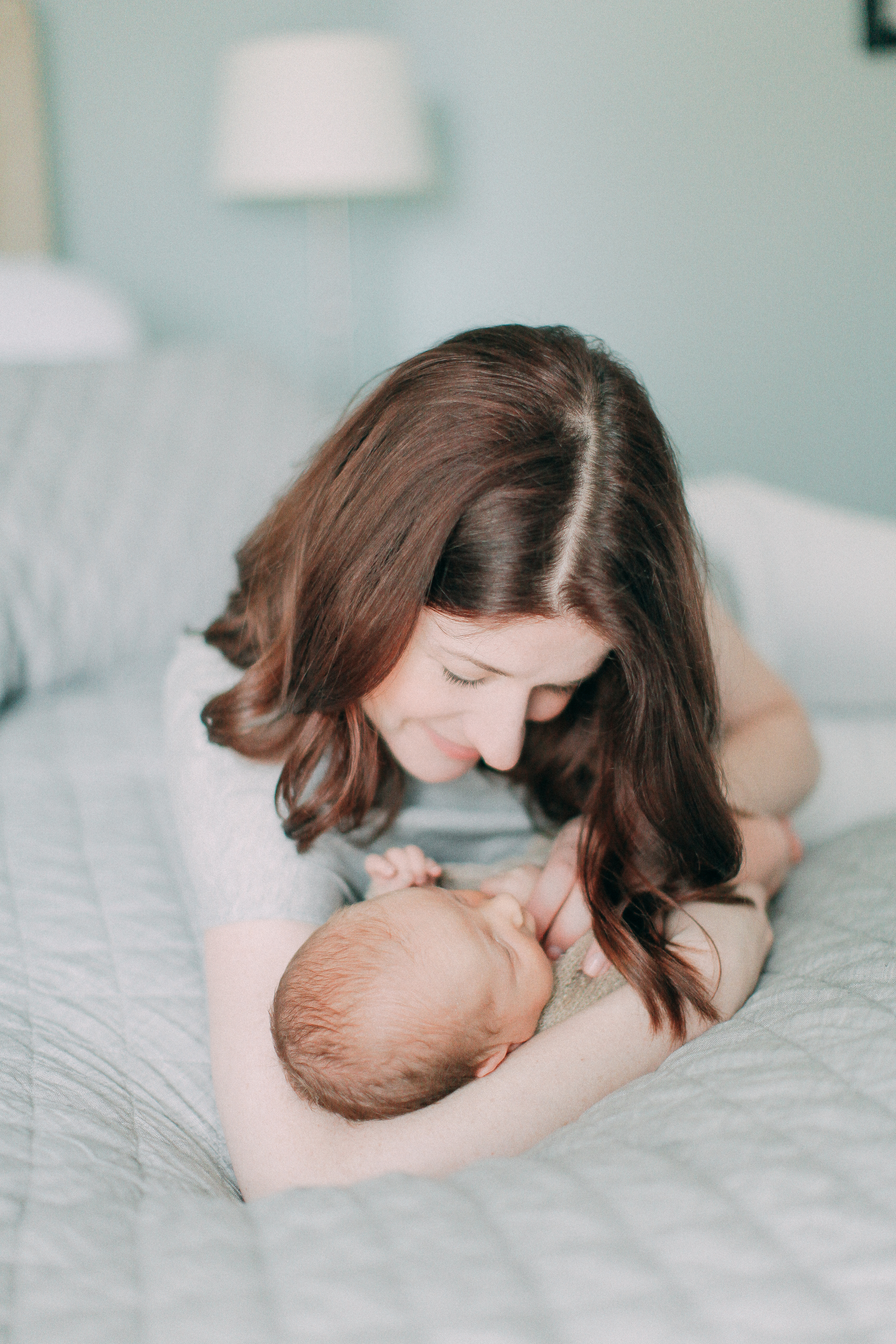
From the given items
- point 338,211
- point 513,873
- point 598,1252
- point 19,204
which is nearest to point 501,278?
point 338,211

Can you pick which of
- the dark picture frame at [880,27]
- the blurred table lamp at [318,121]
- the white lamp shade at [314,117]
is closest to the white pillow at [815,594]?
the blurred table lamp at [318,121]

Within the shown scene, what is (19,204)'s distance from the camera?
2.63 m

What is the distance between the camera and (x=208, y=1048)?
91 cm

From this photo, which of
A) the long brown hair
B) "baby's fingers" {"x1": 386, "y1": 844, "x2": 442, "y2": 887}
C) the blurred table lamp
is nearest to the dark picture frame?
the blurred table lamp

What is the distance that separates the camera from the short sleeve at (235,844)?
0.91 meters

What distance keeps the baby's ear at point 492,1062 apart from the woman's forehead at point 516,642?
12.4 inches

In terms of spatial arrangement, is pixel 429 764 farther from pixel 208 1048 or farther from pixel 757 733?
pixel 757 733

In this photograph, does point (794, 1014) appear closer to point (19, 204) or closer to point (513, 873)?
point (513, 873)

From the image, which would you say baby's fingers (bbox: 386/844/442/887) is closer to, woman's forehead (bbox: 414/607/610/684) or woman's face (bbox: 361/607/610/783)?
woman's face (bbox: 361/607/610/783)

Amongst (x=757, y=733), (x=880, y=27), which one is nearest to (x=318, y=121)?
(x=880, y=27)

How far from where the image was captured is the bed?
490 millimetres

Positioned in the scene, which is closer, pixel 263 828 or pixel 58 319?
pixel 263 828

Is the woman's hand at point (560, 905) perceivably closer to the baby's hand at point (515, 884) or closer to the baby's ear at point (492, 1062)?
the baby's hand at point (515, 884)

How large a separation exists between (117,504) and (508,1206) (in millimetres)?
1264
